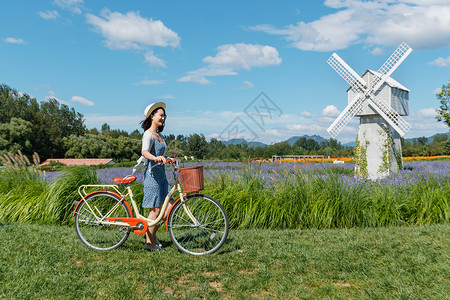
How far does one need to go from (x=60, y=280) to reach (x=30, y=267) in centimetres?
70

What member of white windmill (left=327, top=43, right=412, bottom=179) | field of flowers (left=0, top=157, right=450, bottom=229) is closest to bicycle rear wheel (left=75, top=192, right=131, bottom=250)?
field of flowers (left=0, top=157, right=450, bottom=229)

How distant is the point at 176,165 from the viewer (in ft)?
15.0

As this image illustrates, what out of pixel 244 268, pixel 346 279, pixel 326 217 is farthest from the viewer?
pixel 326 217

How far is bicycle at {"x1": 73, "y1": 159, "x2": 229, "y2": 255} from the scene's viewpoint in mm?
4523

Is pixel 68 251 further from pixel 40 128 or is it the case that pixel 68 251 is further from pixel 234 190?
pixel 40 128

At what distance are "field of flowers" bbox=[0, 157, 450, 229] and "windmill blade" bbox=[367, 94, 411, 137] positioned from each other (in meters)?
8.22

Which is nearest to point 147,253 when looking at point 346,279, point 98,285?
point 98,285

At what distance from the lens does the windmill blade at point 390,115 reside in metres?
15.5

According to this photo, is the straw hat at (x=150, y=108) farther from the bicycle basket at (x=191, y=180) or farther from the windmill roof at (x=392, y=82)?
the windmill roof at (x=392, y=82)

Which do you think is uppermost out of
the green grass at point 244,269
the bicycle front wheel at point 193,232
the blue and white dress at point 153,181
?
the blue and white dress at point 153,181

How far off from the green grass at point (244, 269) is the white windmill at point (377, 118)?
10631mm

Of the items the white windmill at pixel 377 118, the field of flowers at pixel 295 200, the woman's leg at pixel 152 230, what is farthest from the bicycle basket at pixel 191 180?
the white windmill at pixel 377 118

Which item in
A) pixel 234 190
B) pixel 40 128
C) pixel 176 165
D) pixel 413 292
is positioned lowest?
pixel 413 292

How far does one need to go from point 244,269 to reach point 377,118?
1391 centimetres
